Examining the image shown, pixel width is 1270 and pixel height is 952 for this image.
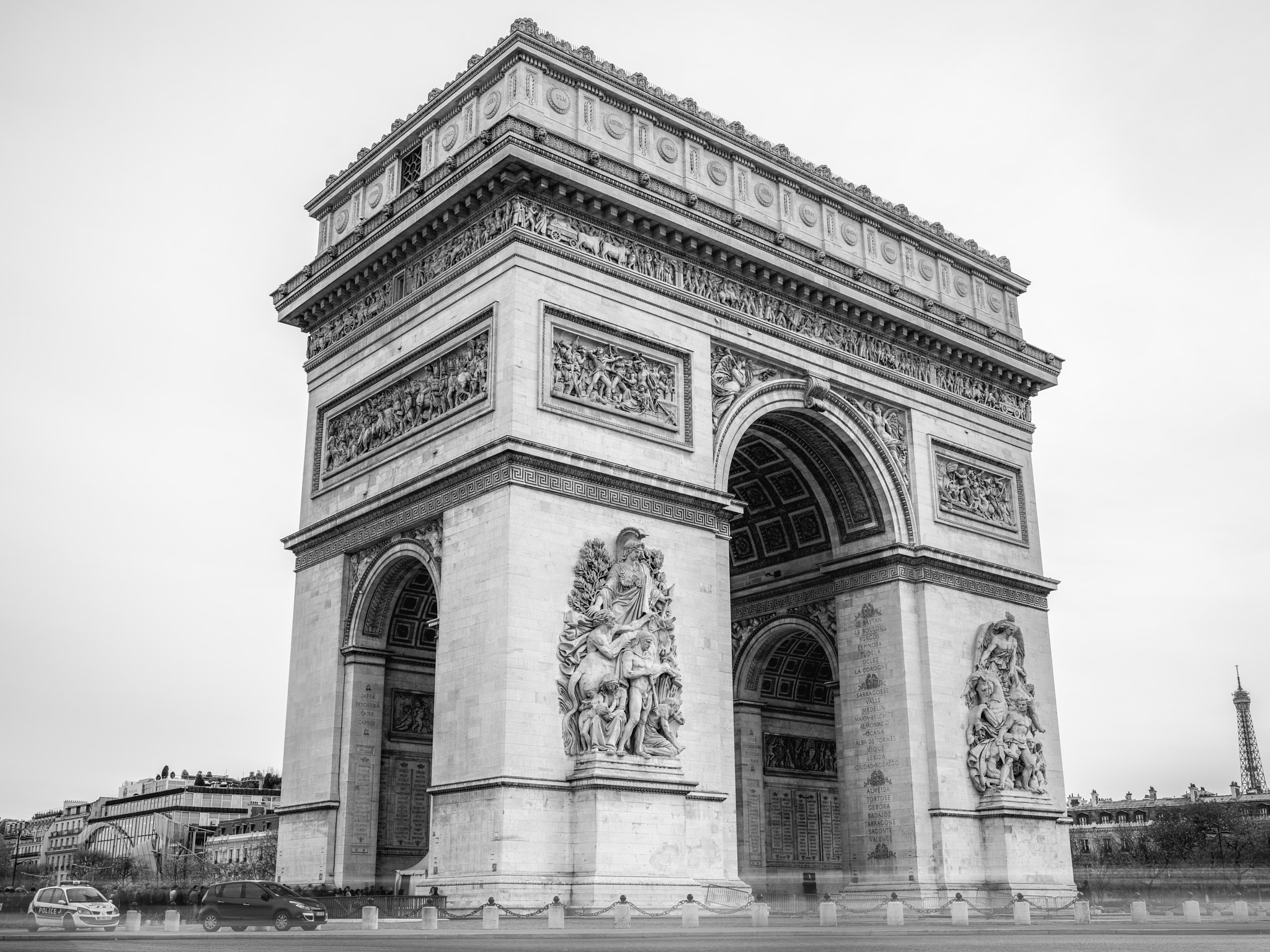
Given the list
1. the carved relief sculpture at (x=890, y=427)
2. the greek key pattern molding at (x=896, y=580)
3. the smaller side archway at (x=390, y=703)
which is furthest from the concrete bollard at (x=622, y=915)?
the carved relief sculpture at (x=890, y=427)

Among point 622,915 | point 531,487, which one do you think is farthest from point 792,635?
point 622,915

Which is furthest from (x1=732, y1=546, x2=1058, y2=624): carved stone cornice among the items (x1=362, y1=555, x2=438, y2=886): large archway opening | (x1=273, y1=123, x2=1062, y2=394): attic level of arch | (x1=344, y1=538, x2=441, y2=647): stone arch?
(x1=344, y1=538, x2=441, y2=647): stone arch

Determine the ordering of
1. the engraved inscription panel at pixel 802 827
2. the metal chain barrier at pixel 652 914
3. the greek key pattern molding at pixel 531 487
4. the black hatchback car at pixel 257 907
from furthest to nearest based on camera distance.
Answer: the engraved inscription panel at pixel 802 827 < the greek key pattern molding at pixel 531 487 < the metal chain barrier at pixel 652 914 < the black hatchback car at pixel 257 907

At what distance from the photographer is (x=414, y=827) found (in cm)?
2892

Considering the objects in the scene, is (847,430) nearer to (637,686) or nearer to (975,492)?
(975,492)

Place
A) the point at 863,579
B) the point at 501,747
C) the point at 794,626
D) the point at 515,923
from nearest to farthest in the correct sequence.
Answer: the point at 515,923, the point at 501,747, the point at 863,579, the point at 794,626

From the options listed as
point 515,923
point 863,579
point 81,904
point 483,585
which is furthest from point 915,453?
point 81,904

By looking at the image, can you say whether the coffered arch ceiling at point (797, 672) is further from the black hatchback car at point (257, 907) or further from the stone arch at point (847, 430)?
the black hatchback car at point (257, 907)

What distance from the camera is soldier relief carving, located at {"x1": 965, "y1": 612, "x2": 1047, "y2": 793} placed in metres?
32.0

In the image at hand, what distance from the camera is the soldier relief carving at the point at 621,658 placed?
2488 centimetres

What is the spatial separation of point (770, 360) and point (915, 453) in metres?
5.21

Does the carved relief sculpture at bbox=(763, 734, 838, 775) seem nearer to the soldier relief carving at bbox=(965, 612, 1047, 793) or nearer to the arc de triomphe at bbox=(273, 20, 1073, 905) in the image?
the arc de triomphe at bbox=(273, 20, 1073, 905)

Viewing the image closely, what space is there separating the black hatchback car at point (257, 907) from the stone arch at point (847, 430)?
517 inches

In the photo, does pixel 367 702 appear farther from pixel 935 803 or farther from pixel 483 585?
pixel 935 803
